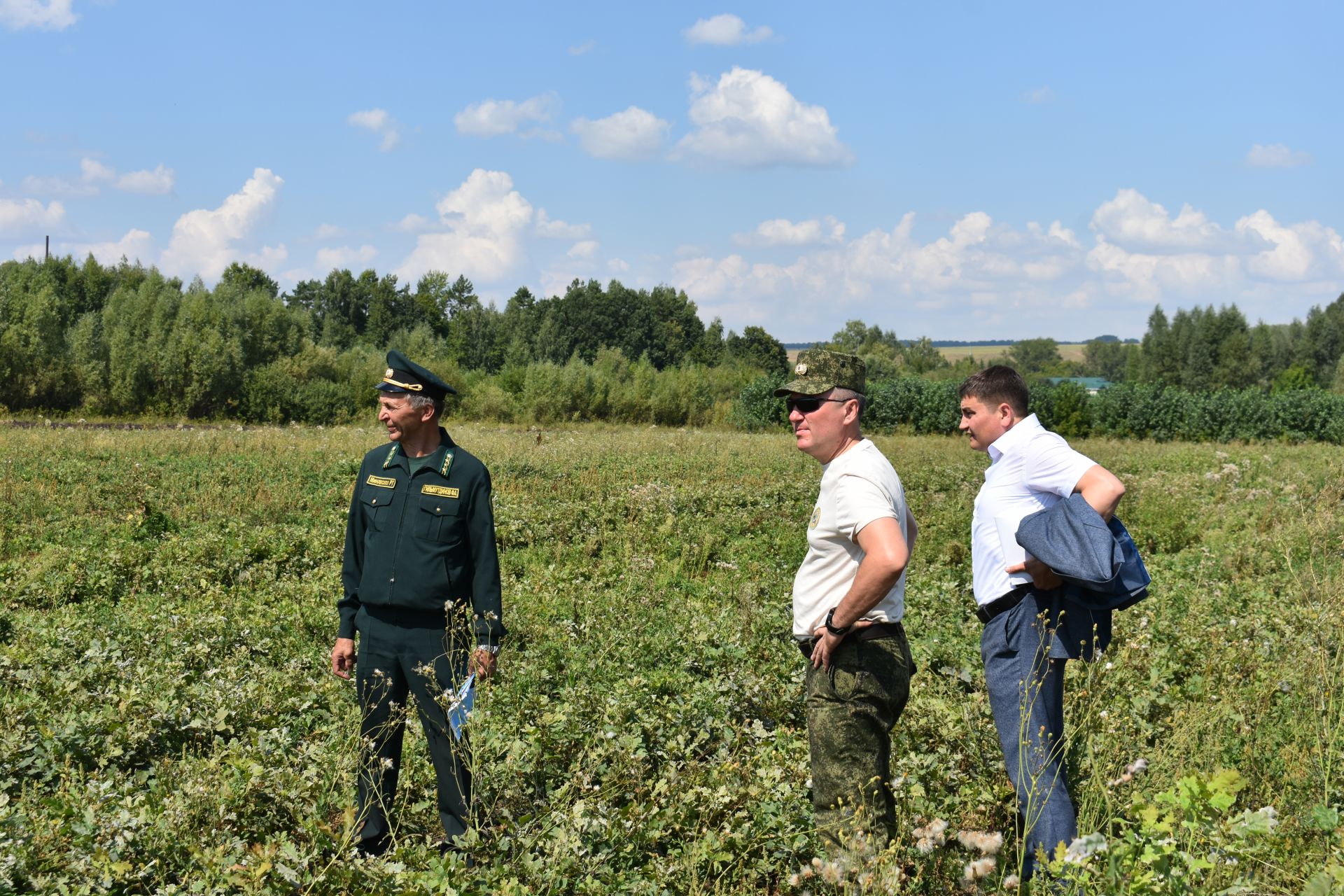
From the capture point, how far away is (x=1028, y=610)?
3.28 metres

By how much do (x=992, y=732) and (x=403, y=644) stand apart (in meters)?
2.66

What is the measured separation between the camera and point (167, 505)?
11.7m

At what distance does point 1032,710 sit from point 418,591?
7.47ft

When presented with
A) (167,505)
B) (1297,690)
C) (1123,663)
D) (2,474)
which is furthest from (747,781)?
(2,474)

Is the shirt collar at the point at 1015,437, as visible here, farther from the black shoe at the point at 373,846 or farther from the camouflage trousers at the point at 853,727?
the black shoe at the point at 373,846

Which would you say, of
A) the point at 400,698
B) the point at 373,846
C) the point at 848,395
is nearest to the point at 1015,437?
the point at 848,395

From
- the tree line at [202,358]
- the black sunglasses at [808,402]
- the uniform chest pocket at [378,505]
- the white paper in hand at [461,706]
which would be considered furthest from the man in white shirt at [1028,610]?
the tree line at [202,358]

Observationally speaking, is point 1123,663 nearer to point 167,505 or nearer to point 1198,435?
point 167,505

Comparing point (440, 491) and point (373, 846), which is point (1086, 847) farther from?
point (373, 846)

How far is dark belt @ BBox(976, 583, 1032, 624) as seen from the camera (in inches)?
130

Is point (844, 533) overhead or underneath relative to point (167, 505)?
overhead

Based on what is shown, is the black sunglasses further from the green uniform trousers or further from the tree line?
the tree line

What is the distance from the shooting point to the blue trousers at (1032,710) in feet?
10.2

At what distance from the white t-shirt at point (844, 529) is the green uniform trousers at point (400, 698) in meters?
1.35
